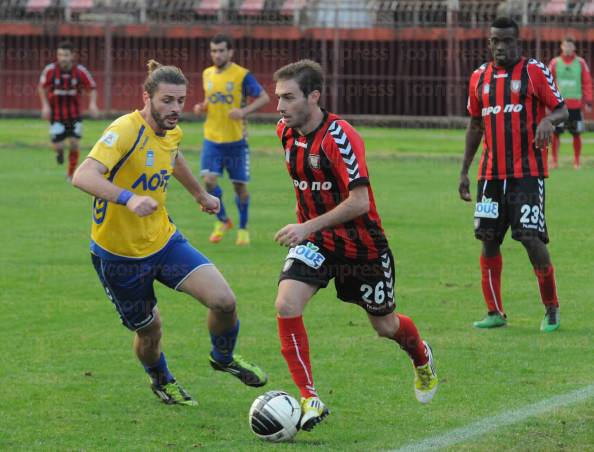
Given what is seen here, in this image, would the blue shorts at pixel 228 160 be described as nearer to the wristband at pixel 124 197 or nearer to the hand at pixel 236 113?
the hand at pixel 236 113

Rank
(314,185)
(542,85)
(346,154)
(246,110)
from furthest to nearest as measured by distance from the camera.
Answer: (246,110)
(542,85)
(314,185)
(346,154)

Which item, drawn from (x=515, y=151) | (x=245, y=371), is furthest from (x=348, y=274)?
(x=515, y=151)

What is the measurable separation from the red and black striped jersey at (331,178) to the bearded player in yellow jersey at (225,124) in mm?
7209

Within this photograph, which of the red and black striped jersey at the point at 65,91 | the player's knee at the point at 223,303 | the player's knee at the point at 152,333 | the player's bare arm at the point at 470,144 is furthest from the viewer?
the red and black striped jersey at the point at 65,91

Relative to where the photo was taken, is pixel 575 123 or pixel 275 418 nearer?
pixel 275 418

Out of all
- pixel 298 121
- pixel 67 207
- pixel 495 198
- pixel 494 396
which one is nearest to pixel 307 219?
pixel 298 121

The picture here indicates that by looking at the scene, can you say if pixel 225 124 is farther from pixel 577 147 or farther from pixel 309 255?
pixel 577 147

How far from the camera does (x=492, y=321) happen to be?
378 inches

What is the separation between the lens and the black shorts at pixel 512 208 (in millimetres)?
9273

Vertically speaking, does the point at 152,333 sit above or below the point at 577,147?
above

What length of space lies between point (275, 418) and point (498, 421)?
1263mm

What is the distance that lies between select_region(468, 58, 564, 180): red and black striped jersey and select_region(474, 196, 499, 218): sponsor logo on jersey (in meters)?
0.18

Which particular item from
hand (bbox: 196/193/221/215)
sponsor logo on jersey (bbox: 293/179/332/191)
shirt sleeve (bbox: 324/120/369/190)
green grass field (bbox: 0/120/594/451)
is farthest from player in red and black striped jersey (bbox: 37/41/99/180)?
shirt sleeve (bbox: 324/120/369/190)

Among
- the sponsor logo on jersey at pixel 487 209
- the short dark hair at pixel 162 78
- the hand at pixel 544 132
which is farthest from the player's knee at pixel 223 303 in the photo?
the hand at pixel 544 132
